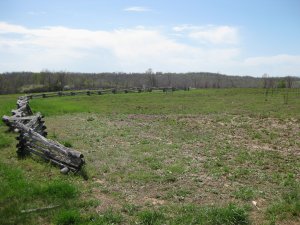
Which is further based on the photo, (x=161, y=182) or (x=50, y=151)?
(x=50, y=151)

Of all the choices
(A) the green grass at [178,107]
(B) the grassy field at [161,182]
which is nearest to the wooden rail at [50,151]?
(B) the grassy field at [161,182]

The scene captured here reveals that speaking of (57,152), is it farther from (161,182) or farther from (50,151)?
(161,182)

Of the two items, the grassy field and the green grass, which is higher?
the green grass

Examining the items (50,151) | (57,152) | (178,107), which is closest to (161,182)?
(57,152)

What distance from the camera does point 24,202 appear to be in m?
7.41

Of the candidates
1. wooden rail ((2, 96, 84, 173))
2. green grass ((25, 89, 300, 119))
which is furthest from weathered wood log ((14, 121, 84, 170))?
green grass ((25, 89, 300, 119))

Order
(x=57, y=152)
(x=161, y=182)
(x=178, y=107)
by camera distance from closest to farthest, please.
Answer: (x=161, y=182) < (x=57, y=152) < (x=178, y=107)

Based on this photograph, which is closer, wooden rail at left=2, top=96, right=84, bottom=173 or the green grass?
wooden rail at left=2, top=96, right=84, bottom=173

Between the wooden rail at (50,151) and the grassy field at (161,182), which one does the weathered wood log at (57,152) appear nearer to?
the wooden rail at (50,151)

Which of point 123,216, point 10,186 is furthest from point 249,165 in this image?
point 10,186

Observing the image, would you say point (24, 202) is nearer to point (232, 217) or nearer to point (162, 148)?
point (232, 217)

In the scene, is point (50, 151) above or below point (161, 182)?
above

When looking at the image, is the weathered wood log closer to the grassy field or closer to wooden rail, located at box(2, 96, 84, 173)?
wooden rail, located at box(2, 96, 84, 173)

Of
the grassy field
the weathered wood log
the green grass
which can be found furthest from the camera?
the green grass
